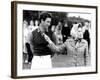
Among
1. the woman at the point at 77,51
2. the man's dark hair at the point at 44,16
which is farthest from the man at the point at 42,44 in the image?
the woman at the point at 77,51

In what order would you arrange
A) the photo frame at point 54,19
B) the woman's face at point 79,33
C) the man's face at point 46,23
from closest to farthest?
the photo frame at point 54,19 < the man's face at point 46,23 < the woman's face at point 79,33

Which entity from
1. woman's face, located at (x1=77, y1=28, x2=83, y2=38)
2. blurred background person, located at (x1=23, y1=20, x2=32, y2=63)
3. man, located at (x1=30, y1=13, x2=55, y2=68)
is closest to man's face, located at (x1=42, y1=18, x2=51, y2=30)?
man, located at (x1=30, y1=13, x2=55, y2=68)

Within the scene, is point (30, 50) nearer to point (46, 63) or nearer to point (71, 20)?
point (46, 63)

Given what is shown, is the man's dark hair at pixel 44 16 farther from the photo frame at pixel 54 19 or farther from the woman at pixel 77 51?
the woman at pixel 77 51

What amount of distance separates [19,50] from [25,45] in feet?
0.18

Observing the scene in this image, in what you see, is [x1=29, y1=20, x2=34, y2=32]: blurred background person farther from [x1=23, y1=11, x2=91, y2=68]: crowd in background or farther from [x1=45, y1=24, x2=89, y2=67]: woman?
[x1=45, y1=24, x2=89, y2=67]: woman

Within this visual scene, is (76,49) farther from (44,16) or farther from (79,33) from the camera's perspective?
(44,16)

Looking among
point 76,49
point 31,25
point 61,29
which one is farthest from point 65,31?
point 31,25

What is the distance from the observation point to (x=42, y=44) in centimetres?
170

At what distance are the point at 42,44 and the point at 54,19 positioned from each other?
0.64 feet

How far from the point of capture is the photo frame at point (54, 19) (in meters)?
1.61

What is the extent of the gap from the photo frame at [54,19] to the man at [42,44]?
35mm

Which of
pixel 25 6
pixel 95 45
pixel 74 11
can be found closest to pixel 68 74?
pixel 95 45

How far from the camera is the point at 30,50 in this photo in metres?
1.66
